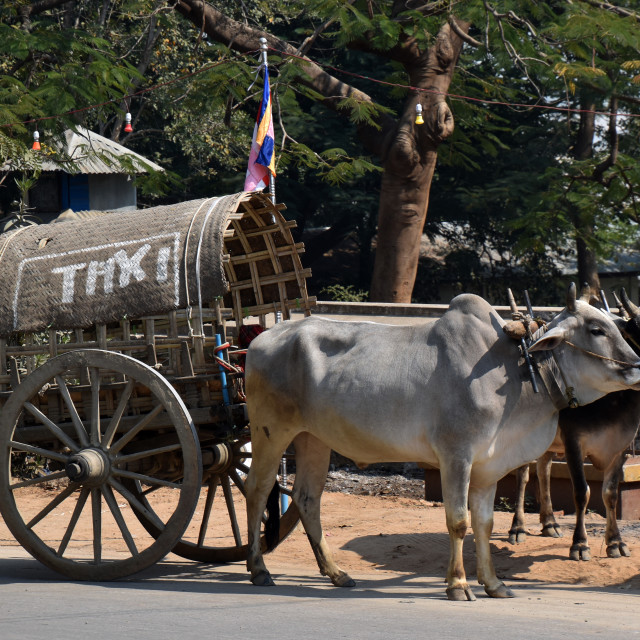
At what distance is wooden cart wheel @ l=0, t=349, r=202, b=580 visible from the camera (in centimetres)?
679

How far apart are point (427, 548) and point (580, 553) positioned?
4.23ft

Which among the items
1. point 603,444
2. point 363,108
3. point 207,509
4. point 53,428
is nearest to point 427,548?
point 603,444

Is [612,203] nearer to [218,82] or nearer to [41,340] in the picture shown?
[218,82]

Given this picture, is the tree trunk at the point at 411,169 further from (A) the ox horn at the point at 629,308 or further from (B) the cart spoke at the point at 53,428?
(B) the cart spoke at the point at 53,428

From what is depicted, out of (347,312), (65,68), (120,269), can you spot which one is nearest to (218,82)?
(65,68)

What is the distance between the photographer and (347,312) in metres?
13.2

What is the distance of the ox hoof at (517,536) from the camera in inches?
349

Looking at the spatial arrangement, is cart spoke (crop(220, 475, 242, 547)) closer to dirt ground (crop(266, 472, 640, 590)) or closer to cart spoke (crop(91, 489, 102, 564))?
dirt ground (crop(266, 472, 640, 590))

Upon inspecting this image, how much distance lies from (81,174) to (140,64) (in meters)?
2.70

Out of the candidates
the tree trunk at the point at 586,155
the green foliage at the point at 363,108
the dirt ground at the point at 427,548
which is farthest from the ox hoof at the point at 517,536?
the tree trunk at the point at 586,155

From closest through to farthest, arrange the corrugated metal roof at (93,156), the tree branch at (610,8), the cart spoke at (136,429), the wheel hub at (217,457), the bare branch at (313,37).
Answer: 1. the cart spoke at (136,429)
2. the wheel hub at (217,457)
3. the tree branch at (610,8)
4. the bare branch at (313,37)
5. the corrugated metal roof at (93,156)

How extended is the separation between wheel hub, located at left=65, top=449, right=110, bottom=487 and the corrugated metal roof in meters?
8.83

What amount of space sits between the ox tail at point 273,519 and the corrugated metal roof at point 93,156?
8.81 m

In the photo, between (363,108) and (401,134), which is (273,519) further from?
(401,134)
